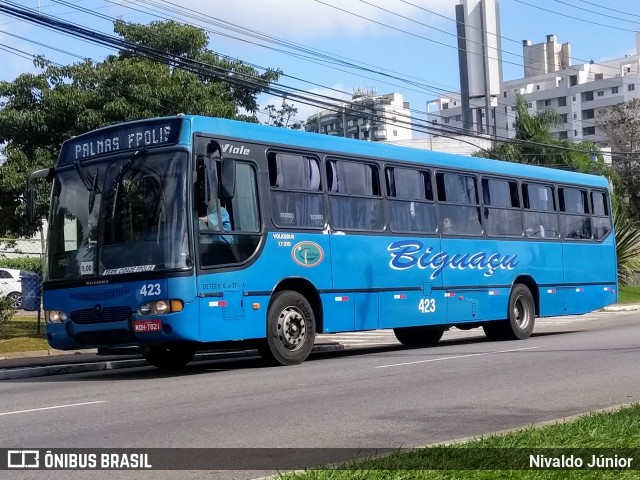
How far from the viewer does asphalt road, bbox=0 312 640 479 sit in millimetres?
8859

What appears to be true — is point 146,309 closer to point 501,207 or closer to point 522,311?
point 501,207

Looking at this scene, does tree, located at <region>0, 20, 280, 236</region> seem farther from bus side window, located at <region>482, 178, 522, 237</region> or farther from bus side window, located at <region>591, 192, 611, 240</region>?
bus side window, located at <region>591, 192, 611, 240</region>

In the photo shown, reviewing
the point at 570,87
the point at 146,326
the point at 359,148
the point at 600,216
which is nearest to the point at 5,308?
the point at 359,148

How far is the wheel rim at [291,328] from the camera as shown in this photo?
50.0 feet

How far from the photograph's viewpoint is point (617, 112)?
76875mm

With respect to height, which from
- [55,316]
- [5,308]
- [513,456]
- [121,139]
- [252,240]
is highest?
[121,139]

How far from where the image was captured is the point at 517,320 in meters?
21.0

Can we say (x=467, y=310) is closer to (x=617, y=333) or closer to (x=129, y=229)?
(x=617, y=333)

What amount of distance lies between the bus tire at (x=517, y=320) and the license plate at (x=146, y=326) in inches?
360

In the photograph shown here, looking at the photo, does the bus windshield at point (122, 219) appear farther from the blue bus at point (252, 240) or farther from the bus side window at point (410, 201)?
the bus side window at point (410, 201)

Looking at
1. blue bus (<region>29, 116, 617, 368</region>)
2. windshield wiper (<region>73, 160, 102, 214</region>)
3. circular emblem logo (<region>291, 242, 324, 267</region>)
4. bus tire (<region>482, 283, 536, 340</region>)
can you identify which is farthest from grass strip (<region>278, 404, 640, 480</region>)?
bus tire (<region>482, 283, 536, 340</region>)

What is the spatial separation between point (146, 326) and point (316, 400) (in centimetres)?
344

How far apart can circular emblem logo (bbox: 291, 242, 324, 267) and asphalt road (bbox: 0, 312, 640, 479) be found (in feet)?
5.12

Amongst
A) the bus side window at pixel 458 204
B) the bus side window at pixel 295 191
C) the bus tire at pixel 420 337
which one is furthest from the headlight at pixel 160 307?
the bus tire at pixel 420 337
